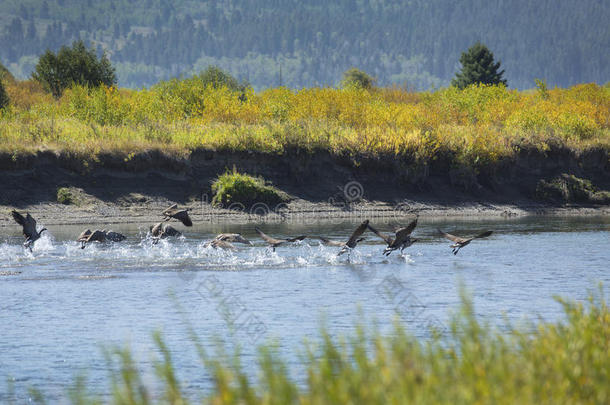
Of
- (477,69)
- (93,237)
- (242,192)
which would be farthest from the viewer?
(477,69)

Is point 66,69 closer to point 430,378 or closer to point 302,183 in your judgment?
point 302,183

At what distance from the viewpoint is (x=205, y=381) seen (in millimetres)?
12781

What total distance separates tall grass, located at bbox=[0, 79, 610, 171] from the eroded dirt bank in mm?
556

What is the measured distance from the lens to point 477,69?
297ft

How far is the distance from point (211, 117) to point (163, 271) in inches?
1024

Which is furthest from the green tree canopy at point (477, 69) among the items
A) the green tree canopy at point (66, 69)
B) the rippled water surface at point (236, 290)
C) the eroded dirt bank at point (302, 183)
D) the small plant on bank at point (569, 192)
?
the rippled water surface at point (236, 290)

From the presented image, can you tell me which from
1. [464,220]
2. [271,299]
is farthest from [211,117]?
[271,299]

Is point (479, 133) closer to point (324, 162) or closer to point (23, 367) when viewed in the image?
point (324, 162)

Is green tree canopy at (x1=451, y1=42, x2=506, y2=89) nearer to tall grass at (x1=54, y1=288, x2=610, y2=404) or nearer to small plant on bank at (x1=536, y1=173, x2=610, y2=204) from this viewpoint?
small plant on bank at (x1=536, y1=173, x2=610, y2=204)

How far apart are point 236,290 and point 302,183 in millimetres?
19755

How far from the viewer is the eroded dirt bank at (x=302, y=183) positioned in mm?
35812

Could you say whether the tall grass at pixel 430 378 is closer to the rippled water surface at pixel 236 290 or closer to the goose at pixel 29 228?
the rippled water surface at pixel 236 290

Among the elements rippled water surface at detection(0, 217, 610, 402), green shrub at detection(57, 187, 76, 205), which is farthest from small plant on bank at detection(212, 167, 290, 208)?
rippled water surface at detection(0, 217, 610, 402)

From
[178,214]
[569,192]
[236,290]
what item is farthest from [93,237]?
[569,192]
